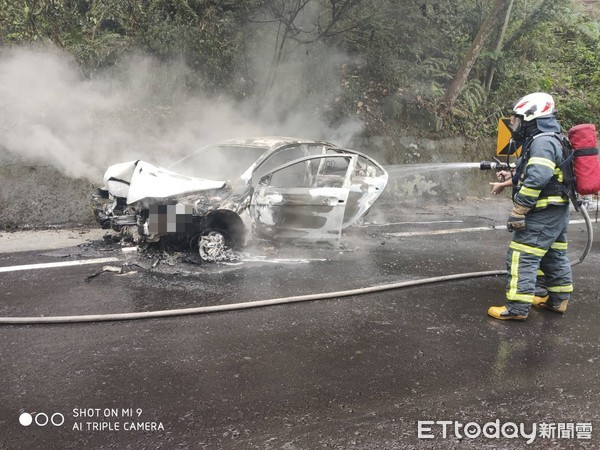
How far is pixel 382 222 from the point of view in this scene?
9.05 meters

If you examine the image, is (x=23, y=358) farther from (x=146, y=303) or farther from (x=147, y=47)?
(x=147, y=47)

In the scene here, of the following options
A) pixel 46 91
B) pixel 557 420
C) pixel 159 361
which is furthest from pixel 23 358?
pixel 46 91

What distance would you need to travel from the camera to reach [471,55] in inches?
474

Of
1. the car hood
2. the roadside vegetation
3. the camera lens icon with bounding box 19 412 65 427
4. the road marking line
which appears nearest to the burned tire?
the car hood

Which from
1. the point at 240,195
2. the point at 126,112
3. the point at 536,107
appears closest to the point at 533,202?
the point at 536,107

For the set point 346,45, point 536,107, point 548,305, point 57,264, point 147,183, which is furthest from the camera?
point 346,45

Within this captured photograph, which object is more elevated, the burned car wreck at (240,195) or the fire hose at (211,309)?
the burned car wreck at (240,195)

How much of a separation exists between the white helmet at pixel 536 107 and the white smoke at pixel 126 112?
6918mm

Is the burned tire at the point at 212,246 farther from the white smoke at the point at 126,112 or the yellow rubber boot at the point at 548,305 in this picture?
the white smoke at the point at 126,112

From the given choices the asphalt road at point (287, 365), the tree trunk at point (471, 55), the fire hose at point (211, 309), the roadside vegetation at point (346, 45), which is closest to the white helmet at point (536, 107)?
the asphalt road at point (287, 365)

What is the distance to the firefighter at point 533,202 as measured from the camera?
12.2 feet

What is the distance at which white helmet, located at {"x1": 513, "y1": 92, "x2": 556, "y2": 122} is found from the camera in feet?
12.5

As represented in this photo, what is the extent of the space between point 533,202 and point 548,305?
3.77ft

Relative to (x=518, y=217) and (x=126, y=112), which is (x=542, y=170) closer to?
(x=518, y=217)
